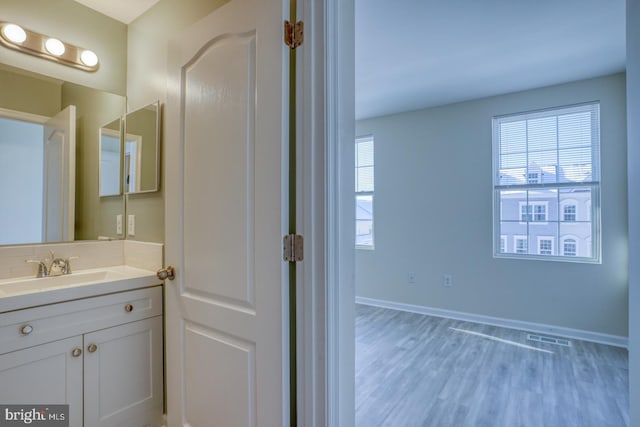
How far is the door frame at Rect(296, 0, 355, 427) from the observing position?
1.03 m

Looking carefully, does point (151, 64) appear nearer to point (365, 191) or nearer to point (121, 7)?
point (121, 7)

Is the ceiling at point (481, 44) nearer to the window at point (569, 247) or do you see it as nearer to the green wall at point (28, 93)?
the window at point (569, 247)

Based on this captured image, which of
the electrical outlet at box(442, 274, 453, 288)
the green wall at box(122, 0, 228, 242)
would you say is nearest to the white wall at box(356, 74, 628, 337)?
the electrical outlet at box(442, 274, 453, 288)

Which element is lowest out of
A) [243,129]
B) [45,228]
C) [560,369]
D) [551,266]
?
[560,369]

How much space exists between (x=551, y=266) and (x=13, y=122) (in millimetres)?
4487

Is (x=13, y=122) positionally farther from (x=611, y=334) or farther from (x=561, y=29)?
(x=611, y=334)

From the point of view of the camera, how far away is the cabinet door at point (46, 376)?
1.22 metres

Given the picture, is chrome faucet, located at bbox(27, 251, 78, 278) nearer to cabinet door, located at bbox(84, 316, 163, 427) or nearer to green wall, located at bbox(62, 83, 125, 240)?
green wall, located at bbox(62, 83, 125, 240)

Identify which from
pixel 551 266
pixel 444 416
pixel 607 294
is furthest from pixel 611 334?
pixel 444 416

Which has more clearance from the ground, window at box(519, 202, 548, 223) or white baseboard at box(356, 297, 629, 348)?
window at box(519, 202, 548, 223)

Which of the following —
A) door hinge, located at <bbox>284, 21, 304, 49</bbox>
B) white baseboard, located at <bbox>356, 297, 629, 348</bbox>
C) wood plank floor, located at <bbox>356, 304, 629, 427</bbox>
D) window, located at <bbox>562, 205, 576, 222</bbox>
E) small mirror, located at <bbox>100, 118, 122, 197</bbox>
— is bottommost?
wood plank floor, located at <bbox>356, 304, 629, 427</bbox>

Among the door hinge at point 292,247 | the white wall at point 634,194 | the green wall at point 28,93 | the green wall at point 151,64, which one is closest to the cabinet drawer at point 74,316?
the green wall at point 151,64

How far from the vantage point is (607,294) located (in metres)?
3.04

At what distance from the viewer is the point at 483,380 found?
2396mm
